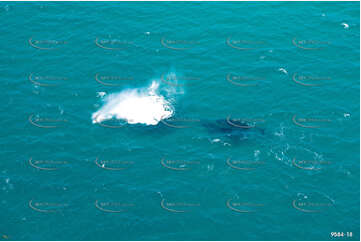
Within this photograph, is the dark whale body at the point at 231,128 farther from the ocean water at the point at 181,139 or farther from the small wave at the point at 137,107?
the small wave at the point at 137,107

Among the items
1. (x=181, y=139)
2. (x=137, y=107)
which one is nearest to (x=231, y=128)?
(x=181, y=139)

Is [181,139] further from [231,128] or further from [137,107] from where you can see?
[137,107]

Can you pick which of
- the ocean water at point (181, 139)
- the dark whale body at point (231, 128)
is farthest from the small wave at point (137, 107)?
the dark whale body at point (231, 128)

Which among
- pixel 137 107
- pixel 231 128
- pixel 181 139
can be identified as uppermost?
pixel 137 107

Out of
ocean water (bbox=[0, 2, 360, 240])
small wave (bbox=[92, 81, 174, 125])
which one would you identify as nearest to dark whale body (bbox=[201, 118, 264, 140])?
ocean water (bbox=[0, 2, 360, 240])

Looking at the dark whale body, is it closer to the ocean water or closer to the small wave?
the ocean water

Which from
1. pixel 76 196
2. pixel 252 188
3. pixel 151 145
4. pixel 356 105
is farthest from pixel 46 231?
pixel 356 105
